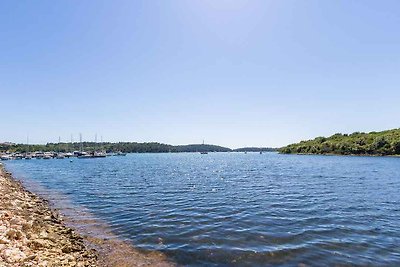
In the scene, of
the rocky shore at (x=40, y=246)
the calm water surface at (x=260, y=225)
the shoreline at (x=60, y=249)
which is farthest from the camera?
the calm water surface at (x=260, y=225)

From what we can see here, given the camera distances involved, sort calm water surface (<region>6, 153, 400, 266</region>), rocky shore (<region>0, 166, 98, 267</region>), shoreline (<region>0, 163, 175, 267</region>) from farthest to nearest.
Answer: calm water surface (<region>6, 153, 400, 266</region>)
shoreline (<region>0, 163, 175, 267</region>)
rocky shore (<region>0, 166, 98, 267</region>)

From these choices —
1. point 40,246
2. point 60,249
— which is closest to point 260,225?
point 60,249

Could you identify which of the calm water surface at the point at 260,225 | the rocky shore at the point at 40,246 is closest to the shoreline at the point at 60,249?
the rocky shore at the point at 40,246

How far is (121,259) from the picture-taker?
14.3 metres

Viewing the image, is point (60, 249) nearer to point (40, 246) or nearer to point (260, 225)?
point (40, 246)

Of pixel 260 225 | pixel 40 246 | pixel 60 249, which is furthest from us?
pixel 260 225

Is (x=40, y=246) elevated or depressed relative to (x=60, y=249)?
elevated

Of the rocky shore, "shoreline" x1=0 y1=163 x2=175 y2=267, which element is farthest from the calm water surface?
the rocky shore

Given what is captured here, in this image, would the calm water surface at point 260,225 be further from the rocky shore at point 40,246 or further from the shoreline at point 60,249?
the rocky shore at point 40,246

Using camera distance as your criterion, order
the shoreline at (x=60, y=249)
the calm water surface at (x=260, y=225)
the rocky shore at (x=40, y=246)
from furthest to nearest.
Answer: the calm water surface at (x=260, y=225)
the shoreline at (x=60, y=249)
the rocky shore at (x=40, y=246)

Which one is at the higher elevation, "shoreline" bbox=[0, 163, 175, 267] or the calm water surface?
"shoreline" bbox=[0, 163, 175, 267]

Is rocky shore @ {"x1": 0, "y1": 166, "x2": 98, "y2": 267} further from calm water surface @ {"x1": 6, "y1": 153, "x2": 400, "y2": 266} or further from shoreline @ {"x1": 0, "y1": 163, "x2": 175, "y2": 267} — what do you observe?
calm water surface @ {"x1": 6, "y1": 153, "x2": 400, "y2": 266}

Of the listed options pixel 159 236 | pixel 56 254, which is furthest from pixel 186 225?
pixel 56 254

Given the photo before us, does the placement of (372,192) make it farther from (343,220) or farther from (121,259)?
(121,259)
